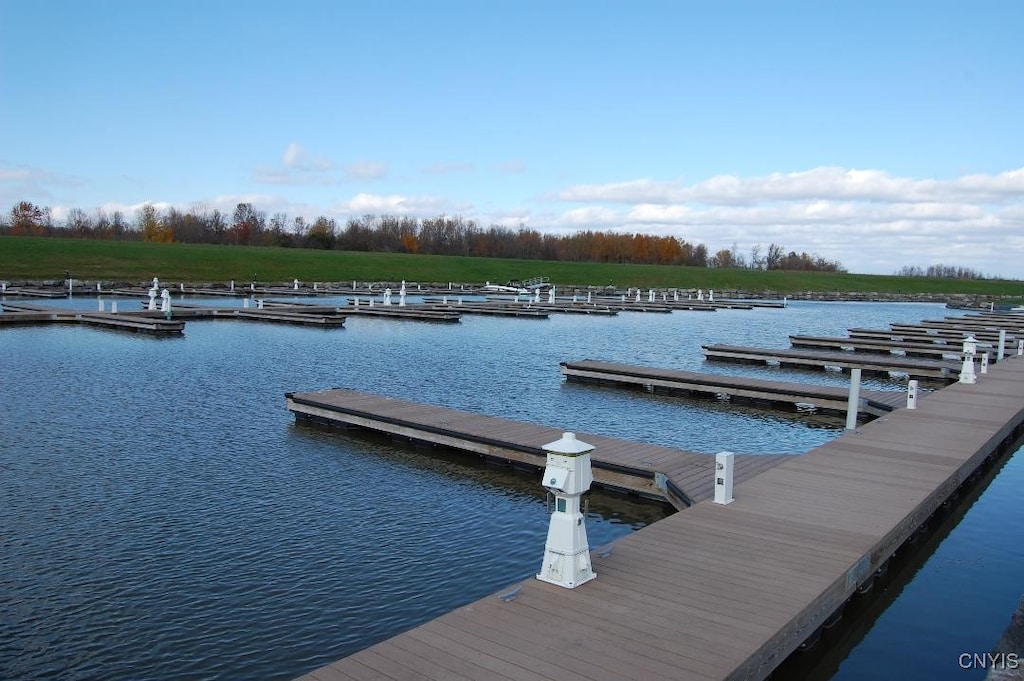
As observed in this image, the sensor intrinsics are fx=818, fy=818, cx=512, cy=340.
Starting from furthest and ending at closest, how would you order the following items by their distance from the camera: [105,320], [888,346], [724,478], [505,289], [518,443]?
1. [505,289]
2. [888,346]
3. [105,320]
4. [518,443]
5. [724,478]

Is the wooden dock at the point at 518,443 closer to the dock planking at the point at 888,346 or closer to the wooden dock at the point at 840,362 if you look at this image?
the wooden dock at the point at 840,362

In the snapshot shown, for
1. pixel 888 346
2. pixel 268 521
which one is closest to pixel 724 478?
pixel 268 521

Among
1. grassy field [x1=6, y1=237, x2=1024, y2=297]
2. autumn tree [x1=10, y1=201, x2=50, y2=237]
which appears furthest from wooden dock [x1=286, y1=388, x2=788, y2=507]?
autumn tree [x1=10, y1=201, x2=50, y2=237]

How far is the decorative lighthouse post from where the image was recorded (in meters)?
6.68

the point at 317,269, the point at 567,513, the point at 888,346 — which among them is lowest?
the point at 888,346

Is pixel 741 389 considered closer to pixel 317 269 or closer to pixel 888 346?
pixel 888 346

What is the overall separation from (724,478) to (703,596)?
9.77 ft

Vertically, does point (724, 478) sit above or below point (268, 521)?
above

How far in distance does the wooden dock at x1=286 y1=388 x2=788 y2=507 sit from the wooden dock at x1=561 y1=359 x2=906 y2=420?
7392 mm

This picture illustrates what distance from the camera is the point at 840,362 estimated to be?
27578mm

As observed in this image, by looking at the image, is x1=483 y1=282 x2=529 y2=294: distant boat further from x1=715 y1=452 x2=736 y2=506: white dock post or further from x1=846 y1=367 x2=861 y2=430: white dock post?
x1=715 y1=452 x2=736 y2=506: white dock post

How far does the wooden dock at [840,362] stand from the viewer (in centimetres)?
2595

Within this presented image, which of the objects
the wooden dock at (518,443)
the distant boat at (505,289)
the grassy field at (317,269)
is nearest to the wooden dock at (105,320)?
the wooden dock at (518,443)

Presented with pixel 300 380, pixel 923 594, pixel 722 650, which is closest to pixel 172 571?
pixel 722 650
